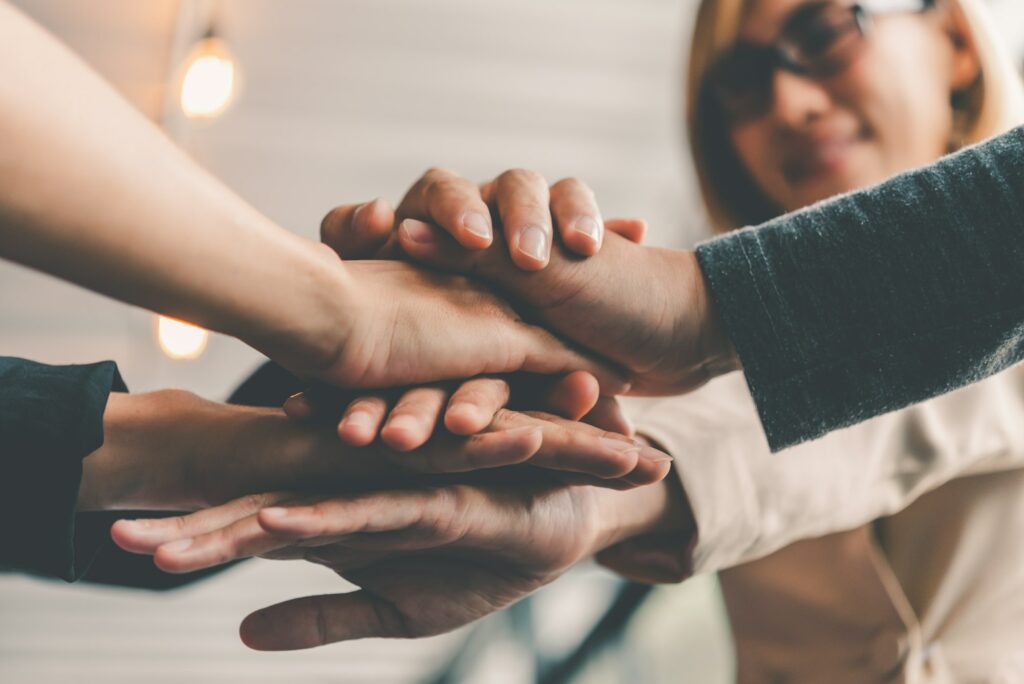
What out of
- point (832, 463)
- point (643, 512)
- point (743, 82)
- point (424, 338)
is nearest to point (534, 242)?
point (424, 338)

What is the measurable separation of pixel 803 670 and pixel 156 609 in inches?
289

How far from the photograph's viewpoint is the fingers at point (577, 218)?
2.97 ft

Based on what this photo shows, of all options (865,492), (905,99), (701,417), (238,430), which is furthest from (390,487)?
(905,99)

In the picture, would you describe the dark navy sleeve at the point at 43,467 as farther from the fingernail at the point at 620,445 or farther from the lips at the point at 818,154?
the lips at the point at 818,154

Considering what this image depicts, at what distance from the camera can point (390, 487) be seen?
2.85 ft

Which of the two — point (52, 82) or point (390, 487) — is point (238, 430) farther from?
point (52, 82)

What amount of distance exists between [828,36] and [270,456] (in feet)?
4.41

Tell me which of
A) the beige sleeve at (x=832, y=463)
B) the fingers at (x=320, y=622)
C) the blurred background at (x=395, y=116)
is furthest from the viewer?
the blurred background at (x=395, y=116)

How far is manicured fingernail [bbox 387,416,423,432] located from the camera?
74 cm

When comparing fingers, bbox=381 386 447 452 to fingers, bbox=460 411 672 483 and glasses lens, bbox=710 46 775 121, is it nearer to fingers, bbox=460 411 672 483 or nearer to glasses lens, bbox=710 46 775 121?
fingers, bbox=460 411 672 483

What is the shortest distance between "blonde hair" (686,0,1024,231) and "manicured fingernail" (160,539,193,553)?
1.51m

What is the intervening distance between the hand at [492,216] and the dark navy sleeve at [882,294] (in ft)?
0.50

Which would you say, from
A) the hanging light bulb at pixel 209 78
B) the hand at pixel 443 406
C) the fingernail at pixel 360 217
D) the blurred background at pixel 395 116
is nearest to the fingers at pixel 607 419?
the hand at pixel 443 406

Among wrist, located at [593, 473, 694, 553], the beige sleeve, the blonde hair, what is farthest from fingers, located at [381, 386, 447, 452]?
the blonde hair
